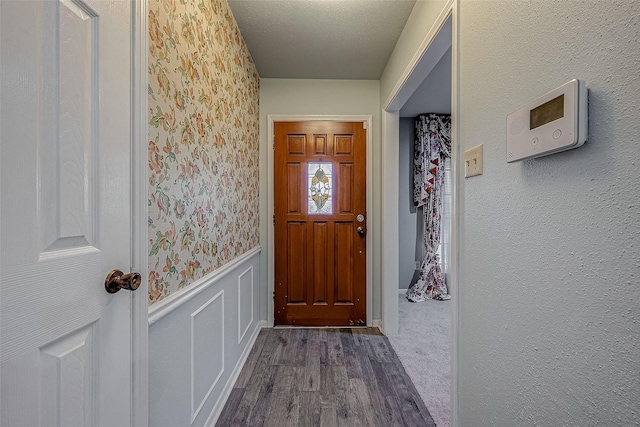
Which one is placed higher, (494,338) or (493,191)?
(493,191)

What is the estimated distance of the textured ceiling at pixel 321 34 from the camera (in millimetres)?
1855

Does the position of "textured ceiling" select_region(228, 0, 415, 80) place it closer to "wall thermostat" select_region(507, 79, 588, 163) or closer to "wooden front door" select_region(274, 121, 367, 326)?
"wooden front door" select_region(274, 121, 367, 326)

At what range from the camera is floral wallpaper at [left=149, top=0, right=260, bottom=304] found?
3.45 feet

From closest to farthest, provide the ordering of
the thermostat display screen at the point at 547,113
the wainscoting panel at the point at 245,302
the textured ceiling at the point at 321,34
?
the thermostat display screen at the point at 547,113, the textured ceiling at the point at 321,34, the wainscoting panel at the point at 245,302

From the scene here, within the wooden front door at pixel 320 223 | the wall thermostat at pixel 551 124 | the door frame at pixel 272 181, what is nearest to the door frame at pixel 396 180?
the door frame at pixel 272 181

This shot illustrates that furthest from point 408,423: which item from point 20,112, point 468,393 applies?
point 20,112

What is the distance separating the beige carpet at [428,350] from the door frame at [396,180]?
0.77ft

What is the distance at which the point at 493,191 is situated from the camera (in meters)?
0.98

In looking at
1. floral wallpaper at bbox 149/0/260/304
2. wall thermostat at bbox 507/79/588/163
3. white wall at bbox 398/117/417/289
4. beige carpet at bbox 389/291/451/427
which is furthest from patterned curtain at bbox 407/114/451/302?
wall thermostat at bbox 507/79/588/163

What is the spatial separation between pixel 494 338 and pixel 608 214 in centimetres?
56

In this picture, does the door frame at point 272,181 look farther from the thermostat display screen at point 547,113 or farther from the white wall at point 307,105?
the thermostat display screen at point 547,113

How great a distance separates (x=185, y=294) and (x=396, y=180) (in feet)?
6.51

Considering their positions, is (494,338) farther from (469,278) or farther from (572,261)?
(572,261)

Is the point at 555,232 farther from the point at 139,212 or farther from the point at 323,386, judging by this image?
the point at 323,386
